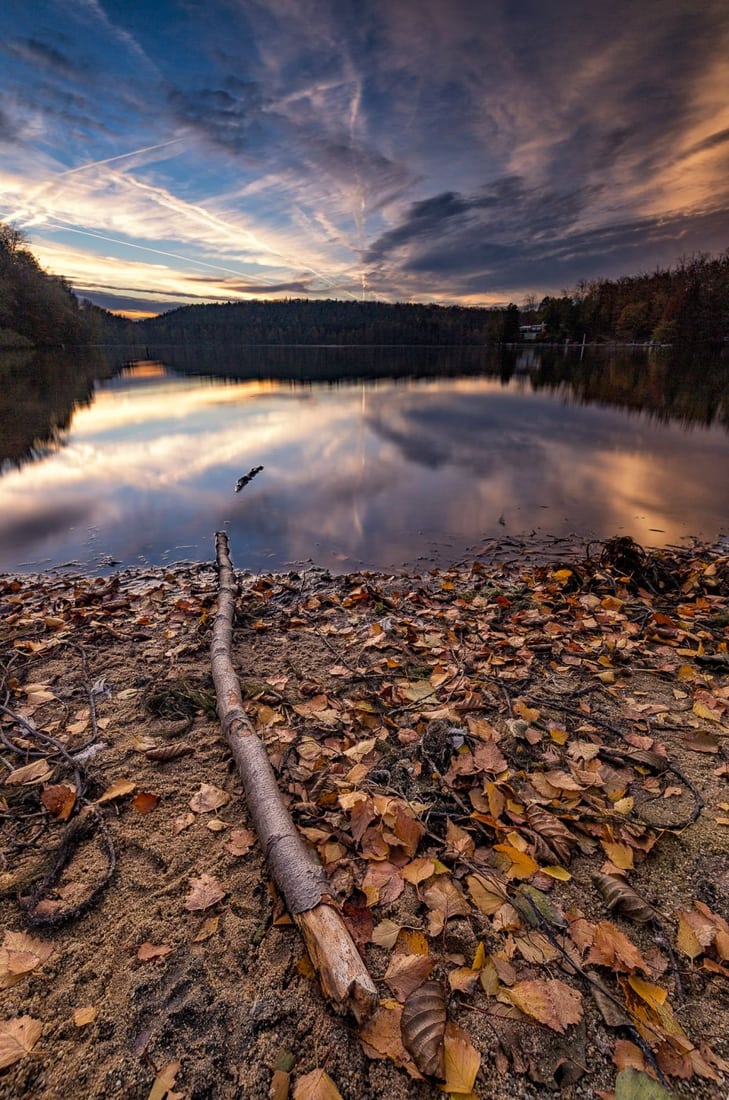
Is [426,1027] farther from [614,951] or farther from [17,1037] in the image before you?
[17,1037]

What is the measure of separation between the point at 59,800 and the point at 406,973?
2123 millimetres

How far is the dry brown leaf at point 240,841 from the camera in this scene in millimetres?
2379

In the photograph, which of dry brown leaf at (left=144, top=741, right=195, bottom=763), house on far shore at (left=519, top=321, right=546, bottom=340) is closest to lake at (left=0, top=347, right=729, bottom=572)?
dry brown leaf at (left=144, top=741, right=195, bottom=763)

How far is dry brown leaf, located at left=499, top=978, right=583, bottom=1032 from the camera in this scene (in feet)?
5.42

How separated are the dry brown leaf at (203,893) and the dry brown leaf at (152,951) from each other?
18 centimetres

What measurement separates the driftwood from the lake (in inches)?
182

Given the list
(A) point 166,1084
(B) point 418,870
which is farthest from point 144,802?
(B) point 418,870

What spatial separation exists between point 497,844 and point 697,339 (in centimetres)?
10939

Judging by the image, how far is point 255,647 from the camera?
4.66 m

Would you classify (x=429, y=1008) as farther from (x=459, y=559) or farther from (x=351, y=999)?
(x=459, y=559)

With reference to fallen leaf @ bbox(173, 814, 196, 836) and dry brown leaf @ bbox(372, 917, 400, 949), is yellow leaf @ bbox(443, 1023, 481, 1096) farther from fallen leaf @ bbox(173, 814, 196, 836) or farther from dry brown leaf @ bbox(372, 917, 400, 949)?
fallen leaf @ bbox(173, 814, 196, 836)

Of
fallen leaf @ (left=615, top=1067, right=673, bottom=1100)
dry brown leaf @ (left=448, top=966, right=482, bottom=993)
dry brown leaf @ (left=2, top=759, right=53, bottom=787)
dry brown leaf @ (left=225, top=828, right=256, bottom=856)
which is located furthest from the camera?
dry brown leaf @ (left=2, top=759, right=53, bottom=787)

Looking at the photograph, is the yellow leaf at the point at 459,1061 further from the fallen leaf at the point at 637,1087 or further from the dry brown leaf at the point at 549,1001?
the fallen leaf at the point at 637,1087

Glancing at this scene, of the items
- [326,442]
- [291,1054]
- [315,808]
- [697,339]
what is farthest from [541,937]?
[697,339]
